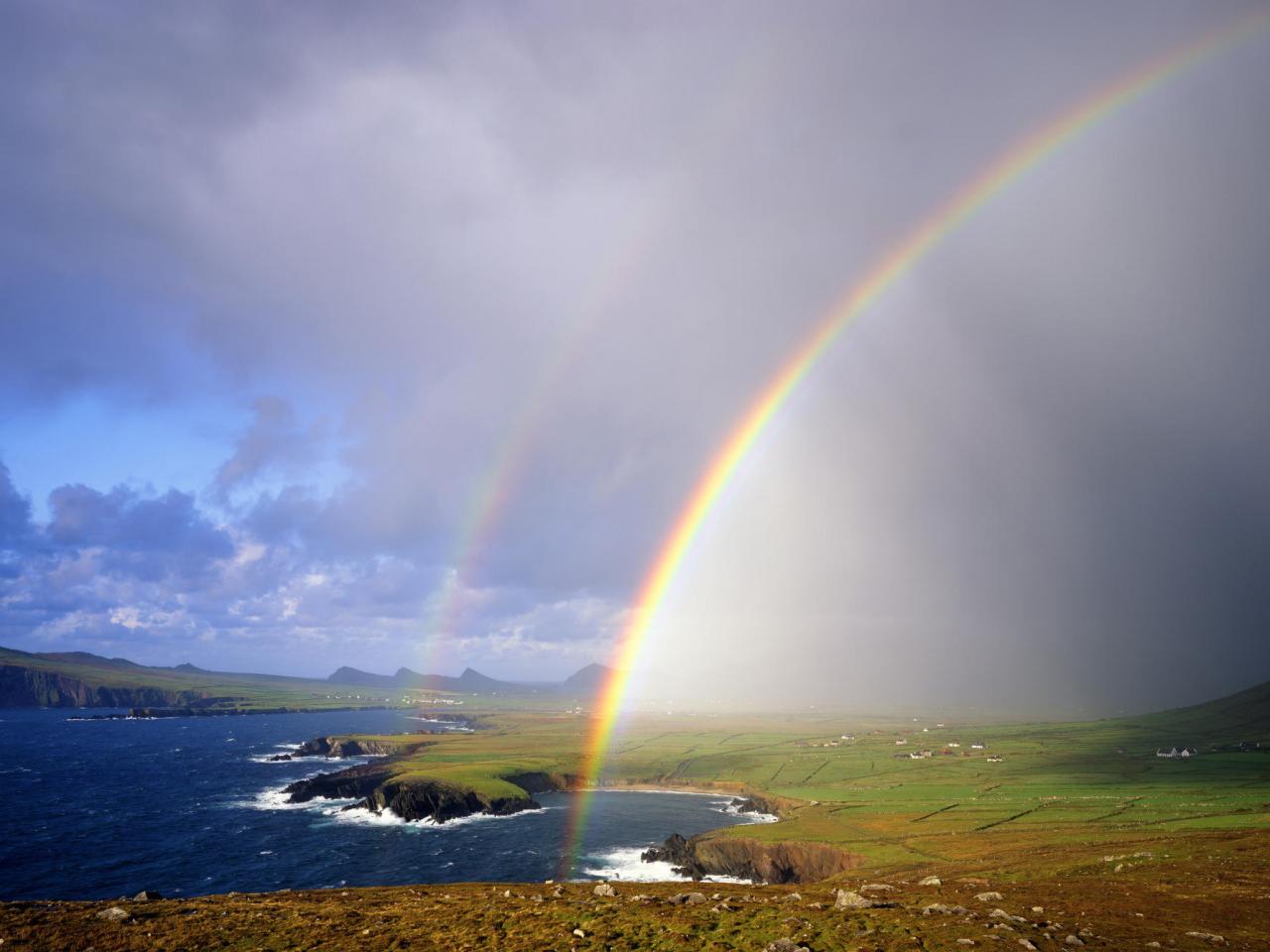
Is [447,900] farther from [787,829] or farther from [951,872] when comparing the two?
[787,829]

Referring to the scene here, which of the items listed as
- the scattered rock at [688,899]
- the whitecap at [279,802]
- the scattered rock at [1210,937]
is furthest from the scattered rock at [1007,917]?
the whitecap at [279,802]

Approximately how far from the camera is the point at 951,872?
182 ft

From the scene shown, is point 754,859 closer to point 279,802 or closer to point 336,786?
point 336,786

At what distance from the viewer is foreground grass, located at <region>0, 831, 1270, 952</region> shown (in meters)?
26.2

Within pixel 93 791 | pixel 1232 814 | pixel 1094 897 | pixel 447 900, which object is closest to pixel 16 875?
pixel 93 791

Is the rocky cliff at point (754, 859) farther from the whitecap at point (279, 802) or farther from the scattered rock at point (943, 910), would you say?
the whitecap at point (279, 802)

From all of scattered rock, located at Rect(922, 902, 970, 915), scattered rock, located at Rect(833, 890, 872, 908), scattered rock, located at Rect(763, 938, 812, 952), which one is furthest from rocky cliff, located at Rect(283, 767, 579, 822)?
scattered rock, located at Rect(763, 938, 812, 952)

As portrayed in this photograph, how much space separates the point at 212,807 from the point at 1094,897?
522ft

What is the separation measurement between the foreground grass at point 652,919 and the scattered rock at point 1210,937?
19 cm

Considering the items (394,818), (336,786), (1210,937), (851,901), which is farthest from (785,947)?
(336,786)

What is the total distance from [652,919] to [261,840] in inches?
4369

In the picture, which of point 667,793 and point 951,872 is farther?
point 667,793

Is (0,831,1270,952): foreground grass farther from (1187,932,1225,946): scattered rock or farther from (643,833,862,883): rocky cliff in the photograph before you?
(643,833,862,883): rocky cliff

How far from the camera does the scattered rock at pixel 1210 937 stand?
86.6 ft
